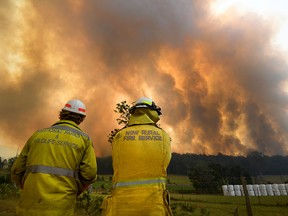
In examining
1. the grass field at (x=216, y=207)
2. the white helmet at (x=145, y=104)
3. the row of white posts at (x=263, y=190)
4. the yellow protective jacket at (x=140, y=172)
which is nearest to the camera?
the yellow protective jacket at (x=140, y=172)

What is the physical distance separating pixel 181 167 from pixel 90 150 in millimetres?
154064

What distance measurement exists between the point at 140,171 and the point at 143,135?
1.86 ft

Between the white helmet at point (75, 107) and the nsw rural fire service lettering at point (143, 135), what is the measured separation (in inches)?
Answer: 62.0

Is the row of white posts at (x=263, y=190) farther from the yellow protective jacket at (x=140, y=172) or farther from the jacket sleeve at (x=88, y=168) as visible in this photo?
the yellow protective jacket at (x=140, y=172)

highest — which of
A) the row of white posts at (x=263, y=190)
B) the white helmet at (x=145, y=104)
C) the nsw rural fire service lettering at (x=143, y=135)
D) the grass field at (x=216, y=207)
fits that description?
the row of white posts at (x=263, y=190)

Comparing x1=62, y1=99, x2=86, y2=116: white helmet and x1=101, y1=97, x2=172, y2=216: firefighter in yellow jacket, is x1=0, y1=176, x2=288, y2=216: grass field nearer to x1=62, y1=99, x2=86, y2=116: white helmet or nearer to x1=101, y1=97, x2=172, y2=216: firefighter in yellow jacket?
x1=101, y1=97, x2=172, y2=216: firefighter in yellow jacket

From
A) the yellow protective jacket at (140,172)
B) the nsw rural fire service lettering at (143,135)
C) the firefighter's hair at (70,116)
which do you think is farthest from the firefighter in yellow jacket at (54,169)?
the nsw rural fire service lettering at (143,135)

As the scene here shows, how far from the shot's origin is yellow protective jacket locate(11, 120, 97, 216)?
3.52 meters

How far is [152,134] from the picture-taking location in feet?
11.8

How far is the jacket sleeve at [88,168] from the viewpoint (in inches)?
159

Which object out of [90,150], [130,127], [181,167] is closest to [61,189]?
[90,150]

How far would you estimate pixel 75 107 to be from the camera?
4.75 meters

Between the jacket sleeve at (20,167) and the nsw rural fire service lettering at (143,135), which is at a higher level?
the nsw rural fire service lettering at (143,135)

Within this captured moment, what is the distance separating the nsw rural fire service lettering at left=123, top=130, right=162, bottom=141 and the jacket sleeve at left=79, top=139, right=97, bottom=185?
0.95 meters
